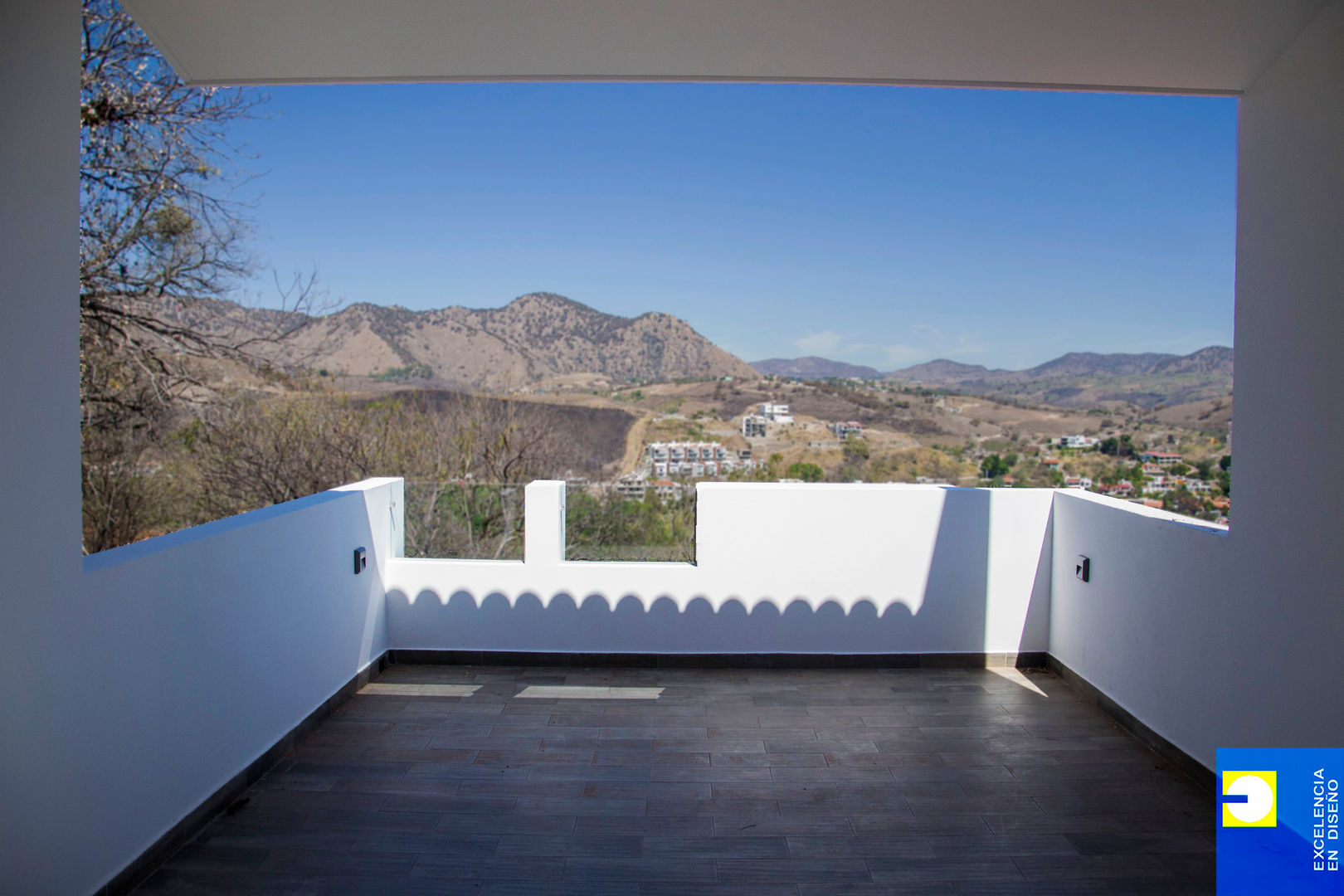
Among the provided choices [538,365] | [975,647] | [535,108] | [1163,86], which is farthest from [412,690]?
[535,108]

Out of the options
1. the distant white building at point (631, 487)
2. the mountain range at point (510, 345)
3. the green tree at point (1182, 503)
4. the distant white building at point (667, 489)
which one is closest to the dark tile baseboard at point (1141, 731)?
the green tree at point (1182, 503)

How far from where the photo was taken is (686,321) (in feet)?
44.4

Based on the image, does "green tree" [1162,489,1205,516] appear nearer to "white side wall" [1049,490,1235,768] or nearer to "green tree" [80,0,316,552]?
"white side wall" [1049,490,1235,768]

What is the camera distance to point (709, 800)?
2670mm

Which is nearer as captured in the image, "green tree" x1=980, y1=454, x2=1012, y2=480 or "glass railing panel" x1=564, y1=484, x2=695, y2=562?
"glass railing panel" x1=564, y1=484, x2=695, y2=562

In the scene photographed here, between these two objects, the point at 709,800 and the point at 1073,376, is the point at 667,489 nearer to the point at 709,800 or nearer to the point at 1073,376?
the point at 709,800

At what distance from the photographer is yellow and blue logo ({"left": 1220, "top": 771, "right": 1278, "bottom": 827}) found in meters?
2.46

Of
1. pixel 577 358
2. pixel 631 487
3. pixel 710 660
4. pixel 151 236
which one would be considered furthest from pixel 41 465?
pixel 577 358

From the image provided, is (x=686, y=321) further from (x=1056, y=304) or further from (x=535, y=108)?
(x=1056, y=304)

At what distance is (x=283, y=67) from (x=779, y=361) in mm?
10490

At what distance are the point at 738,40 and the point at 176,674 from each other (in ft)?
9.95

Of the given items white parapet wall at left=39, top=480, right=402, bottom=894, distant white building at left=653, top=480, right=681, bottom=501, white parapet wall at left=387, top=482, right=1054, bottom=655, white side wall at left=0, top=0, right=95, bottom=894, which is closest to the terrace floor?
white parapet wall at left=39, top=480, right=402, bottom=894

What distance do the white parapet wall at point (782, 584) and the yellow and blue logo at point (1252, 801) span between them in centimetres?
161

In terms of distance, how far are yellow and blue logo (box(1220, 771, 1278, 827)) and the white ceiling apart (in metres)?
2.70
